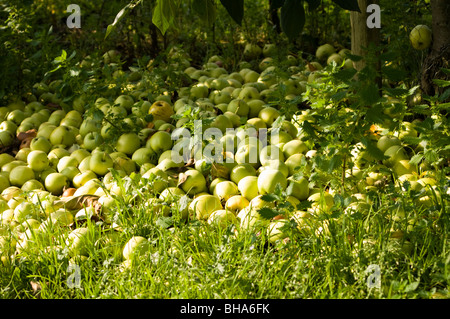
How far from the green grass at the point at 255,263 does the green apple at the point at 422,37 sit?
1.33 m

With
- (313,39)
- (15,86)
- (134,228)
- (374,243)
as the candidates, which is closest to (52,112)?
(15,86)

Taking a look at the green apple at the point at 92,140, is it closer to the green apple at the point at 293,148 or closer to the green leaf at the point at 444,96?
the green apple at the point at 293,148

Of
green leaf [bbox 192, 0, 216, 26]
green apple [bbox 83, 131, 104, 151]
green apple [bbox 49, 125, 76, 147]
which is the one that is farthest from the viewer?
green apple [bbox 49, 125, 76, 147]

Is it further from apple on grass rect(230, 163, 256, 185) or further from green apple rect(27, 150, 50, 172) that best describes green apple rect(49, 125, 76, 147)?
apple on grass rect(230, 163, 256, 185)

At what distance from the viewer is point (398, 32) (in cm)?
352

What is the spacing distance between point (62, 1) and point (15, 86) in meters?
2.05

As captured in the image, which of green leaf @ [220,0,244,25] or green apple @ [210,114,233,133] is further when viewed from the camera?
green apple @ [210,114,233,133]

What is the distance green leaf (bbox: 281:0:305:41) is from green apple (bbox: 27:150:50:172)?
209 centimetres

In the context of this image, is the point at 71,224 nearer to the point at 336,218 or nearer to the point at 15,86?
the point at 336,218

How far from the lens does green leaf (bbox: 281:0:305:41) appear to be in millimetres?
1446

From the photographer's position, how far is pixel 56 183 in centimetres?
291

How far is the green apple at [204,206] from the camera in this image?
7.75 feet

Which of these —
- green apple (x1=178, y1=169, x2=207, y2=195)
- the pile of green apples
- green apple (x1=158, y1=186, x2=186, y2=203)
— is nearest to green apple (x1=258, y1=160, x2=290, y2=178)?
the pile of green apples

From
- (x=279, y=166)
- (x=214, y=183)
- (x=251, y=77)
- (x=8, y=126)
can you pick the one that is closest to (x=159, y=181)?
(x=214, y=183)
